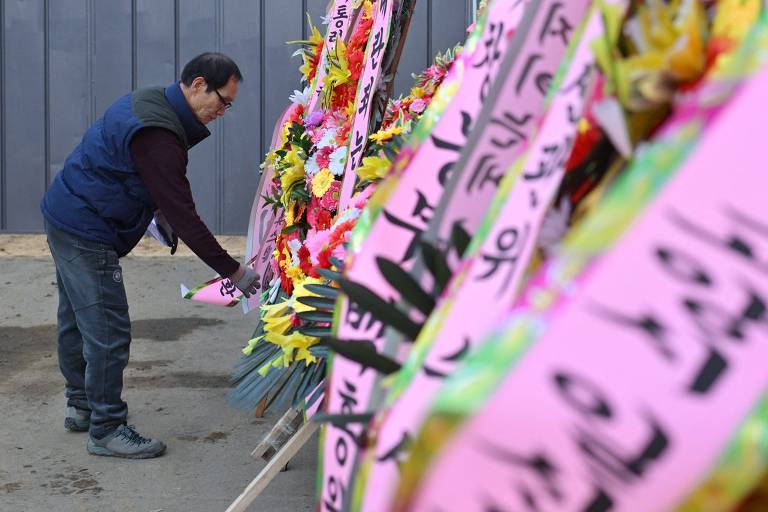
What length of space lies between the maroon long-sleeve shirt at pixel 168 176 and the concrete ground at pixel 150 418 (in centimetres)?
82

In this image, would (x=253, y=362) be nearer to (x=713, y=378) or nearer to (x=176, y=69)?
(x=713, y=378)

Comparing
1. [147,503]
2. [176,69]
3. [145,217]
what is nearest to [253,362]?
[147,503]

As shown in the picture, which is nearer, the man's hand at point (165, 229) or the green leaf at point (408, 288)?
the green leaf at point (408, 288)

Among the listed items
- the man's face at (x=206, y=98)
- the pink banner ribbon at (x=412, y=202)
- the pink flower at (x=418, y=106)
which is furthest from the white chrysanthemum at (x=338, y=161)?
the pink banner ribbon at (x=412, y=202)

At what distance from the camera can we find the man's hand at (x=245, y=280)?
401 centimetres

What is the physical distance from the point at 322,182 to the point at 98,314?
1.13 meters

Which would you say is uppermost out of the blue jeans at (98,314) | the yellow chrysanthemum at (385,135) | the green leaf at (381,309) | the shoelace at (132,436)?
the green leaf at (381,309)

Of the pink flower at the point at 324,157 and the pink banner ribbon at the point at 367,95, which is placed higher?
the pink banner ribbon at the point at 367,95

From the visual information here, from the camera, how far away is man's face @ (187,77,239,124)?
4.06 m

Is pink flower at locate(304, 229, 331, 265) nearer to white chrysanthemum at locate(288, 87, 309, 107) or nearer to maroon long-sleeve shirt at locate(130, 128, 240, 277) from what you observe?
maroon long-sleeve shirt at locate(130, 128, 240, 277)

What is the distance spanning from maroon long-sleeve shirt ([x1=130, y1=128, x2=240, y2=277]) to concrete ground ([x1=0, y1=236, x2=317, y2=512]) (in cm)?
82

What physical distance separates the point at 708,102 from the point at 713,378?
243 millimetres

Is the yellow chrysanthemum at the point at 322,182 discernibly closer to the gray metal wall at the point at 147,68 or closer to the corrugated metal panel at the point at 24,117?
the gray metal wall at the point at 147,68

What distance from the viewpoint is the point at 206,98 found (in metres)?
4.07
